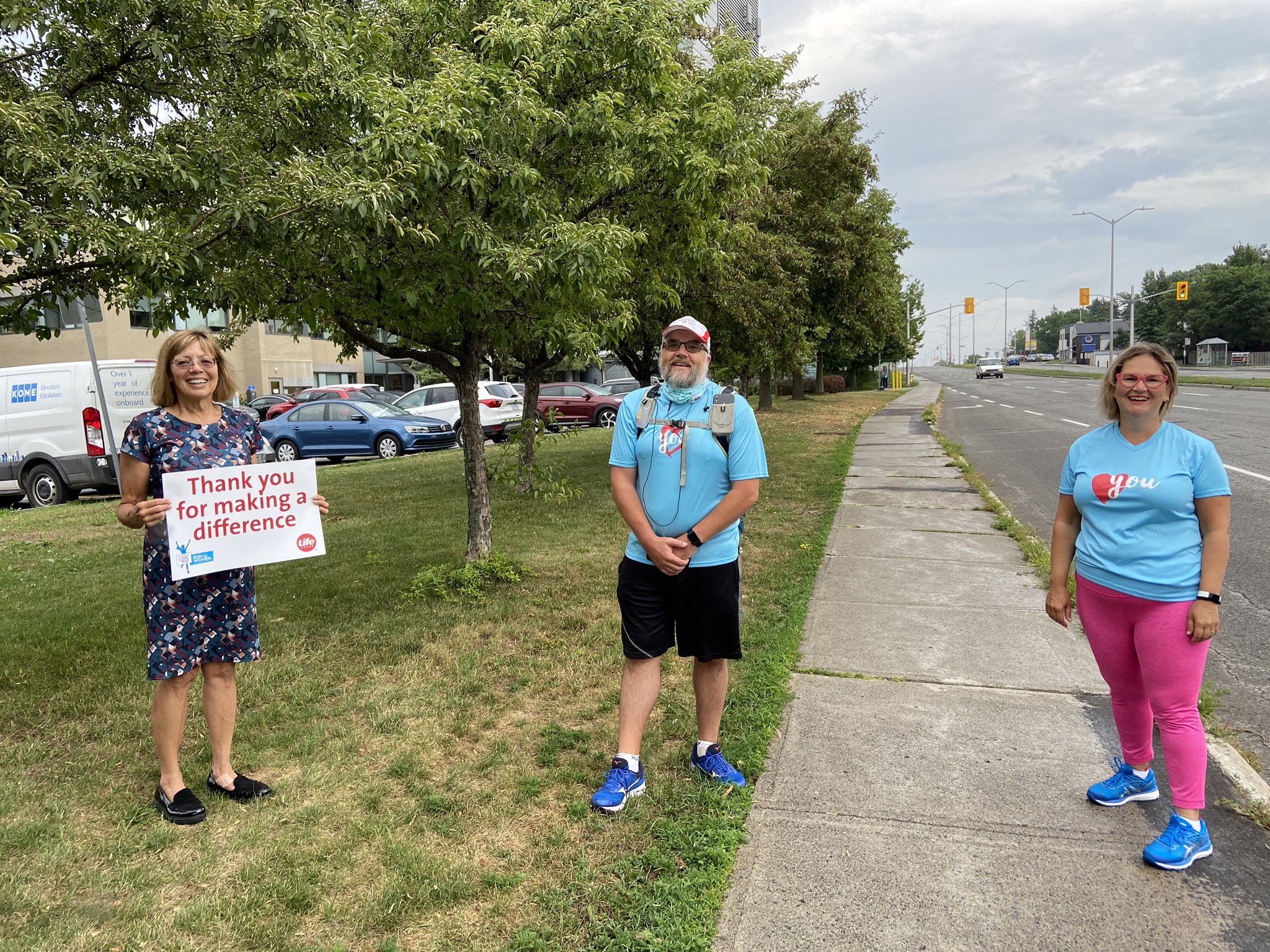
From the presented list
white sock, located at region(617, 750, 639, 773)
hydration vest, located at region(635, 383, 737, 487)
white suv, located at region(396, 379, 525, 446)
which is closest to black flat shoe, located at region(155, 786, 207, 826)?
white sock, located at region(617, 750, 639, 773)

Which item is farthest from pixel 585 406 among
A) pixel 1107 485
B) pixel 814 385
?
pixel 814 385

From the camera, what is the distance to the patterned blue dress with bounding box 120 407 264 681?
3.25 metres

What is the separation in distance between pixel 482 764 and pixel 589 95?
4.75 m

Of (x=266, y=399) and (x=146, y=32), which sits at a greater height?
(x=146, y=32)

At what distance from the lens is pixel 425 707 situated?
4.32 m

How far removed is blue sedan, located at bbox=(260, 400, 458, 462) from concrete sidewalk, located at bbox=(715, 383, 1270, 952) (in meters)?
14.5

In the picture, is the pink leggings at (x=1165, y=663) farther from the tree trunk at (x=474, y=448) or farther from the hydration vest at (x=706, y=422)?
the tree trunk at (x=474, y=448)

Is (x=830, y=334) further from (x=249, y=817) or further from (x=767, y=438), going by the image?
(x=249, y=817)

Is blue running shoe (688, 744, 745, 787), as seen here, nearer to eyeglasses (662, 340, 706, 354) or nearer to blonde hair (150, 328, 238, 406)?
eyeglasses (662, 340, 706, 354)

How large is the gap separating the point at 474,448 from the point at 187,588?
341 centimetres

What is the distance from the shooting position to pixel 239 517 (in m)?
3.43

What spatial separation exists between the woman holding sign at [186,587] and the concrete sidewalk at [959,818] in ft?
6.91

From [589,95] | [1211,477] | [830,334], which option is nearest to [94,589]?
[589,95]

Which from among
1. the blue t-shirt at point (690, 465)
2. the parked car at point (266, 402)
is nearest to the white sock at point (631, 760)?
the blue t-shirt at point (690, 465)
